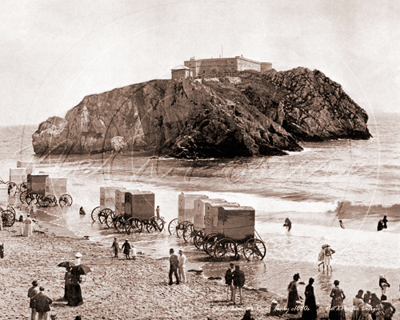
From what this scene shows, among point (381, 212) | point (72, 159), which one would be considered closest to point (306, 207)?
point (381, 212)

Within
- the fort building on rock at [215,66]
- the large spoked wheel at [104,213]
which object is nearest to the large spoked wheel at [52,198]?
the large spoked wheel at [104,213]

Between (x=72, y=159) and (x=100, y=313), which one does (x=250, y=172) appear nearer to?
(x=72, y=159)

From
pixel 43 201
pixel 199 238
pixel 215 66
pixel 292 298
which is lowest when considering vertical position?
pixel 292 298

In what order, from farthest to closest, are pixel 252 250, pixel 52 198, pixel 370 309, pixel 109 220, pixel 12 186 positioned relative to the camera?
1. pixel 12 186
2. pixel 52 198
3. pixel 109 220
4. pixel 252 250
5. pixel 370 309

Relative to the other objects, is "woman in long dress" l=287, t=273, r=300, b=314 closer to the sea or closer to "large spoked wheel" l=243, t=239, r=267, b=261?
the sea

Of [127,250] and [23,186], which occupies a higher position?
[23,186]

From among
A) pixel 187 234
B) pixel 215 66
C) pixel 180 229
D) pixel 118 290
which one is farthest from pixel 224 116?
pixel 118 290

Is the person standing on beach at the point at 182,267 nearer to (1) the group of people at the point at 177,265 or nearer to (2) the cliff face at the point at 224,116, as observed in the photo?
(1) the group of people at the point at 177,265

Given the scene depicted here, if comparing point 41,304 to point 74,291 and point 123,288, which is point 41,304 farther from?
point 123,288
